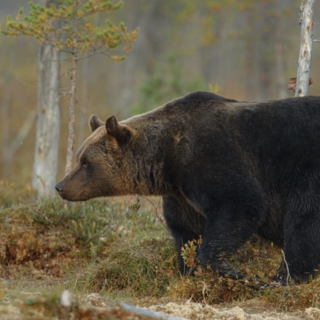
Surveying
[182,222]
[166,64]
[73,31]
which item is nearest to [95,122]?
[182,222]

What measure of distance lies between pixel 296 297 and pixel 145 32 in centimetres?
2711

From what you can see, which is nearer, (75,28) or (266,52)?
(75,28)

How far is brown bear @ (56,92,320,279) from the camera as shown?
506 centimetres

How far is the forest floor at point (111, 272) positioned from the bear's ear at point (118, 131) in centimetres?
80

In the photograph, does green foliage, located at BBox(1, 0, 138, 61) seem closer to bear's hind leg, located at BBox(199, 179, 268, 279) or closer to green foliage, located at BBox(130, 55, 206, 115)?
bear's hind leg, located at BBox(199, 179, 268, 279)

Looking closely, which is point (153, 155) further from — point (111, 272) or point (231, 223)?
point (111, 272)

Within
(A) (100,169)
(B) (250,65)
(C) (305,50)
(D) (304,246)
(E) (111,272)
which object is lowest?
(E) (111,272)

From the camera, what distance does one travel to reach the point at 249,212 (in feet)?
16.6

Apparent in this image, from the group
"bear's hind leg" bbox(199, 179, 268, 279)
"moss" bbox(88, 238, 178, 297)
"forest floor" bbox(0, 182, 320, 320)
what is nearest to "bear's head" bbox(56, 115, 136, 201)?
"forest floor" bbox(0, 182, 320, 320)

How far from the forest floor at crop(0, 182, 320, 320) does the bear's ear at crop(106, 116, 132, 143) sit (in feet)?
2.61

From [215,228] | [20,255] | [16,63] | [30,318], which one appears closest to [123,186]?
[215,228]

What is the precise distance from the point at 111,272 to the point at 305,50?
4.03 metres

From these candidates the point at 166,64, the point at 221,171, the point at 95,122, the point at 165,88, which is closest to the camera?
the point at 221,171

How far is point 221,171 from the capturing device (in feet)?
16.9
